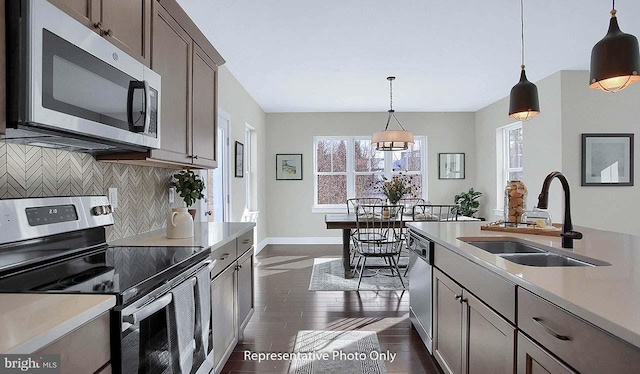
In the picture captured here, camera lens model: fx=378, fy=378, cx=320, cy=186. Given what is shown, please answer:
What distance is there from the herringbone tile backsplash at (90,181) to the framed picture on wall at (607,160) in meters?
4.82

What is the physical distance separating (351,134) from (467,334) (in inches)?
231

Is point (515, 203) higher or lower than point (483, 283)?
higher

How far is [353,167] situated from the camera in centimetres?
747

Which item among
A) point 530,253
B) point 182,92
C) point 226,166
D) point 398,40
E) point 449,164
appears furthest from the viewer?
point 449,164

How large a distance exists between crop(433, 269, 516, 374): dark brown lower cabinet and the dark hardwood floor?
36 centimetres

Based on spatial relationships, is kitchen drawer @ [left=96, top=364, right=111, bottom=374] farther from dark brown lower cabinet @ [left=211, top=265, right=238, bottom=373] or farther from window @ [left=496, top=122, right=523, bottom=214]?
window @ [left=496, top=122, right=523, bottom=214]

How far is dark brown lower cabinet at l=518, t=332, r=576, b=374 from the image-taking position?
111cm

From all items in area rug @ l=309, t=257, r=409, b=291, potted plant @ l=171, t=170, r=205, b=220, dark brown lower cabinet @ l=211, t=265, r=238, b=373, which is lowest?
area rug @ l=309, t=257, r=409, b=291

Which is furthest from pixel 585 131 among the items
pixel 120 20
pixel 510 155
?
pixel 120 20

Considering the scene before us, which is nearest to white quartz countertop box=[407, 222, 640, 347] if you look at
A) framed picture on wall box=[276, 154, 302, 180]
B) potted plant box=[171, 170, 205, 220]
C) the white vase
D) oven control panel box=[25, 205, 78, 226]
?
the white vase

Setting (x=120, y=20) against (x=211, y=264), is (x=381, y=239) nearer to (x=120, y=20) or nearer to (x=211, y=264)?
(x=211, y=264)

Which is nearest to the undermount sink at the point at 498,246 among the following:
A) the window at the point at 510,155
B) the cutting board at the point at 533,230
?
the cutting board at the point at 533,230

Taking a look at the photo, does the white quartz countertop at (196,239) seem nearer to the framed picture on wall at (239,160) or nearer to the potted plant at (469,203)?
the framed picture on wall at (239,160)

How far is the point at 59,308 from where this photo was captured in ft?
3.23
